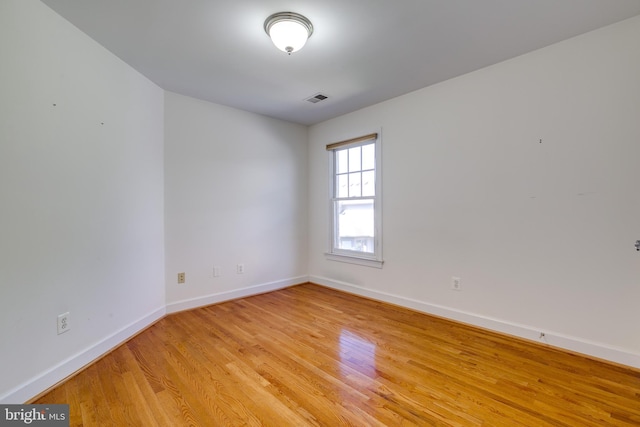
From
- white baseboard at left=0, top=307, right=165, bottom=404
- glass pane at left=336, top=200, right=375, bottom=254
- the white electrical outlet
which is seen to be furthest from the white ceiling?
white baseboard at left=0, top=307, right=165, bottom=404


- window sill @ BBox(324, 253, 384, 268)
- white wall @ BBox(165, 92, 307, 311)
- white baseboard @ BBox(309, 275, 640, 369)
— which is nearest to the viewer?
white baseboard @ BBox(309, 275, 640, 369)

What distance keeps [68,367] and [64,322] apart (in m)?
0.30

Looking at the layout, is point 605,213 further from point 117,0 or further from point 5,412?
point 5,412

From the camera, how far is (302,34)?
204cm

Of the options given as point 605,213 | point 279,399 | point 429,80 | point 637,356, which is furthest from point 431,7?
point 637,356

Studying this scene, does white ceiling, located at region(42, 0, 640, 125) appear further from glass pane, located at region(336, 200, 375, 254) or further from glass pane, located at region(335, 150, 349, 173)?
glass pane, located at region(336, 200, 375, 254)

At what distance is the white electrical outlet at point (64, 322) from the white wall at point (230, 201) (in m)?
1.17

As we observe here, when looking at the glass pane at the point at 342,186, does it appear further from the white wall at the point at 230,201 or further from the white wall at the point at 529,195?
the white wall at the point at 529,195

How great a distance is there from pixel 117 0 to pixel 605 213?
3617 millimetres

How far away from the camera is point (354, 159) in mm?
3965

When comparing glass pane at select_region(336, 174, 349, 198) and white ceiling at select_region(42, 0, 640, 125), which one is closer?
white ceiling at select_region(42, 0, 640, 125)

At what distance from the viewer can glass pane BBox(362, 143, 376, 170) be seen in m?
3.71

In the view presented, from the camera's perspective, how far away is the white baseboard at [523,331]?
206 centimetres

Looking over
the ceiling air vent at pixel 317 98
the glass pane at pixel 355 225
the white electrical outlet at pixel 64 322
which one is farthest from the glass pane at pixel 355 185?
the white electrical outlet at pixel 64 322
